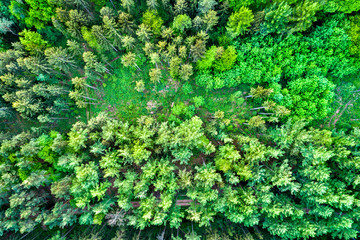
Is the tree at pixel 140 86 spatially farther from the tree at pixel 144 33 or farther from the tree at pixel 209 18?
the tree at pixel 209 18

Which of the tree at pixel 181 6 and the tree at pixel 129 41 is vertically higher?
the tree at pixel 181 6

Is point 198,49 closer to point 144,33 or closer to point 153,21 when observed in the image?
point 153,21

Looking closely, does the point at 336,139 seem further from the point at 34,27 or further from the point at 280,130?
the point at 34,27

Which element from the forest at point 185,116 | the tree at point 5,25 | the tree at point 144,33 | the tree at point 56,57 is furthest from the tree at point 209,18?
the tree at point 5,25

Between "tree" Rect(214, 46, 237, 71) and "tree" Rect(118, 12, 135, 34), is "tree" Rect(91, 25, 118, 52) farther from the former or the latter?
"tree" Rect(214, 46, 237, 71)

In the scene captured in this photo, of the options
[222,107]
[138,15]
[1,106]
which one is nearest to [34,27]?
[1,106]

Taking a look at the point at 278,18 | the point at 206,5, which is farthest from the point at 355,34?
the point at 206,5
